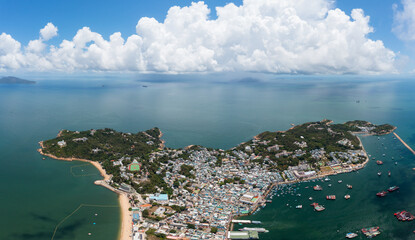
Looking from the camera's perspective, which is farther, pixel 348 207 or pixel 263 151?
pixel 263 151

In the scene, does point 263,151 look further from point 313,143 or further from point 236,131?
point 236,131

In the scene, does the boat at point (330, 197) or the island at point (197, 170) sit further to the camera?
the boat at point (330, 197)

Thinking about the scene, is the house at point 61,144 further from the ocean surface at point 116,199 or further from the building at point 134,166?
the building at point 134,166

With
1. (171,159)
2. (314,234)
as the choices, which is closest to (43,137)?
(171,159)

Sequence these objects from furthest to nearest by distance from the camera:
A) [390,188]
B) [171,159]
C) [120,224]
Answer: [171,159] < [390,188] < [120,224]

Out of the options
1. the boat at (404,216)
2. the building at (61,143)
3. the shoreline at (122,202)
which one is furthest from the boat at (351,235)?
the building at (61,143)

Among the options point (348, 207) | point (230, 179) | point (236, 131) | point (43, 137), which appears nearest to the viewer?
point (348, 207)

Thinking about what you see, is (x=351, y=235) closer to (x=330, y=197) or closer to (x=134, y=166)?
(x=330, y=197)
